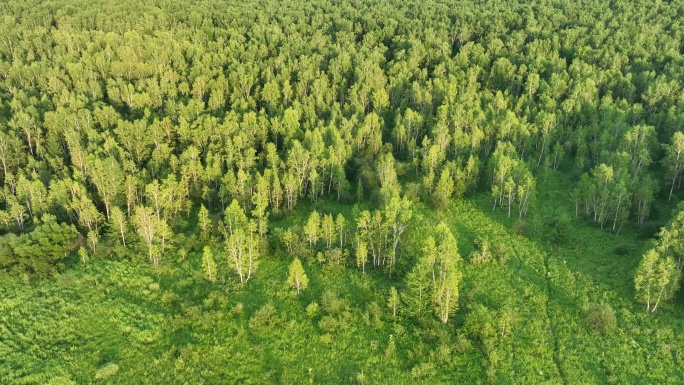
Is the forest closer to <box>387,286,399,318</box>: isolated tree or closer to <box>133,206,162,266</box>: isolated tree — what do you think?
<box>133,206,162,266</box>: isolated tree

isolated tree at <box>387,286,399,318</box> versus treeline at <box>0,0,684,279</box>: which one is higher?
treeline at <box>0,0,684,279</box>

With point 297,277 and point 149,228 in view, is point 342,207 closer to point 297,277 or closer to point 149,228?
point 297,277

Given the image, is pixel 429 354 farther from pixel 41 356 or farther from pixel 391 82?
pixel 391 82

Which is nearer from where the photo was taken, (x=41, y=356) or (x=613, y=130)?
(x=41, y=356)

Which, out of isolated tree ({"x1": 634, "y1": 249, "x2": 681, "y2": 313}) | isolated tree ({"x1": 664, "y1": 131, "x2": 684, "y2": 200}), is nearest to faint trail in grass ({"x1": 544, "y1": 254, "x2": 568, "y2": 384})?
isolated tree ({"x1": 634, "y1": 249, "x2": 681, "y2": 313})

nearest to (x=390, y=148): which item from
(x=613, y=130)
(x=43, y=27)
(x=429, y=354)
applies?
(x=613, y=130)

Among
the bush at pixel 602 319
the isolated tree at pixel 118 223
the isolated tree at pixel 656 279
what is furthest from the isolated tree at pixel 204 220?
the isolated tree at pixel 656 279
